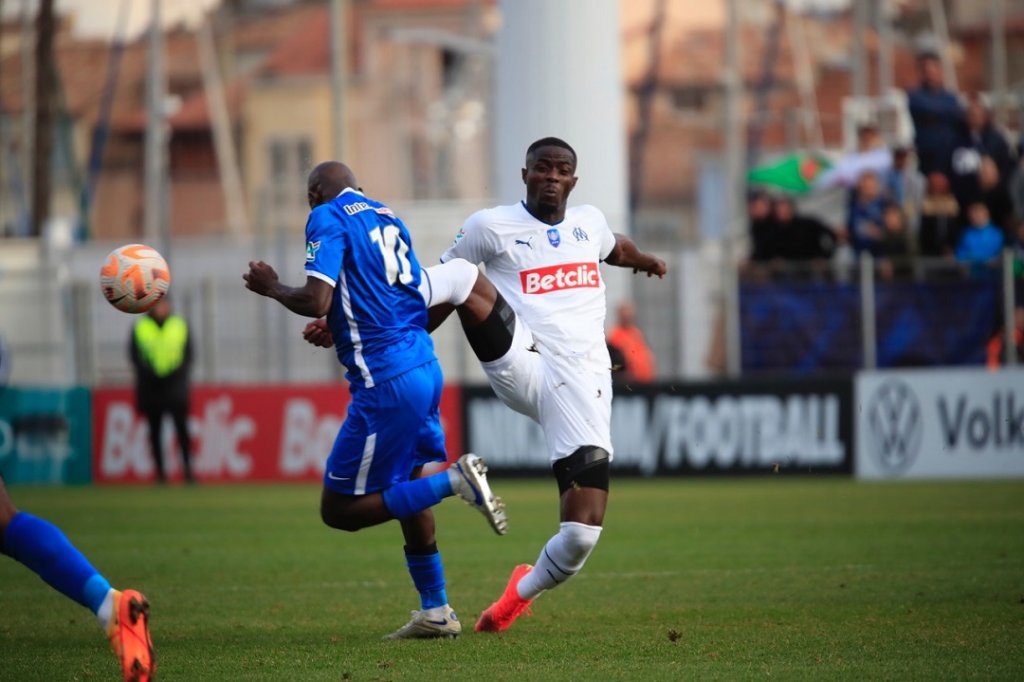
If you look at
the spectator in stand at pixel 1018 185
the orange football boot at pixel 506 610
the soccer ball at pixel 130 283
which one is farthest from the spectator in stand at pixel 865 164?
the soccer ball at pixel 130 283

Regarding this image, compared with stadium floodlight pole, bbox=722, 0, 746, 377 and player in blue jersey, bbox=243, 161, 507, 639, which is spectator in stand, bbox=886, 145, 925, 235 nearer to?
stadium floodlight pole, bbox=722, 0, 746, 377

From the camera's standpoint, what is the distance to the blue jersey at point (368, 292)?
8680mm

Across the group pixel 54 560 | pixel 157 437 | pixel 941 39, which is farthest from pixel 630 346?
pixel 941 39

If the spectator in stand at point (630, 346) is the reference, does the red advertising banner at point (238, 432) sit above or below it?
below

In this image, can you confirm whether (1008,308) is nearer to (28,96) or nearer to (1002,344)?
(1002,344)

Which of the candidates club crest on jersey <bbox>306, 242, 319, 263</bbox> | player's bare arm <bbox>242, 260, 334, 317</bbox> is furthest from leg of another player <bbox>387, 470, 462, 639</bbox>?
club crest on jersey <bbox>306, 242, 319, 263</bbox>

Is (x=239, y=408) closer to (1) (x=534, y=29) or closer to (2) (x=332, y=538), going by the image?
(1) (x=534, y=29)

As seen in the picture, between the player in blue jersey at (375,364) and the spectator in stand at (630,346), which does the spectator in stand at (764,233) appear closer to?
the spectator in stand at (630,346)

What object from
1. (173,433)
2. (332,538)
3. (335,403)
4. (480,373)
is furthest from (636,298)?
(332,538)

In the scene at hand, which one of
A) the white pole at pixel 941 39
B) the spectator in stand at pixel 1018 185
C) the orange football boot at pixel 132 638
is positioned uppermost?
the white pole at pixel 941 39

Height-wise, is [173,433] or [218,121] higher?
[218,121]

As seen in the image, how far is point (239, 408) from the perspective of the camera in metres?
23.8

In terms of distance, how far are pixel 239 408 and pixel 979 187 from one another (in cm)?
1010

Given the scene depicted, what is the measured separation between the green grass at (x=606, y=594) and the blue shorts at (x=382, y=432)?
2.76 ft
